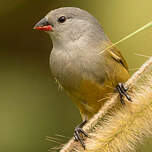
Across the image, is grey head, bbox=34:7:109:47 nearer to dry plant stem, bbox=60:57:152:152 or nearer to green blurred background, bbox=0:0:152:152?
green blurred background, bbox=0:0:152:152

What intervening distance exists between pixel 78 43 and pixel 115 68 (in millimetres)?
405

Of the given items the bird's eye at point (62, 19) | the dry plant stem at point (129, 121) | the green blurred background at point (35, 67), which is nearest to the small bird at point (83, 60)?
the bird's eye at point (62, 19)

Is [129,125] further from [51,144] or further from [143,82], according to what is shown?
[51,144]

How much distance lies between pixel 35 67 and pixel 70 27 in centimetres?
163

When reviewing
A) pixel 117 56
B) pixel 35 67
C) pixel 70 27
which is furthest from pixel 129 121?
pixel 35 67

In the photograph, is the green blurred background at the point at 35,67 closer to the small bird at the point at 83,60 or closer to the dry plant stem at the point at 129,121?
the small bird at the point at 83,60

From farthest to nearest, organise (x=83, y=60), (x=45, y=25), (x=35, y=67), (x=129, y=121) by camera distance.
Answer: (x=35, y=67) → (x=45, y=25) → (x=83, y=60) → (x=129, y=121)

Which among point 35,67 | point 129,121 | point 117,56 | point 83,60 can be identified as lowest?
point 35,67

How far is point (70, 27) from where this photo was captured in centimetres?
463

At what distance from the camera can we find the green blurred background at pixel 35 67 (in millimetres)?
5129

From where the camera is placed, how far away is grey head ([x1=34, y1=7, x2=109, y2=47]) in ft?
14.9

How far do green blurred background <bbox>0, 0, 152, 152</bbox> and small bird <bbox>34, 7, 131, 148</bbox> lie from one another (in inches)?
16.2

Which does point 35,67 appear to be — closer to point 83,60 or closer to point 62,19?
point 62,19

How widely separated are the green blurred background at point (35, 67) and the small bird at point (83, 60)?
0.41m
